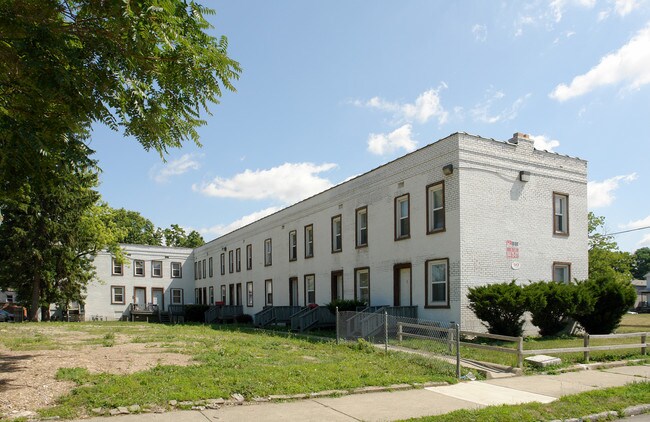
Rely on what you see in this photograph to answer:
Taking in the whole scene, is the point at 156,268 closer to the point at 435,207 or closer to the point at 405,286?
the point at 405,286

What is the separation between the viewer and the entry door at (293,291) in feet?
107

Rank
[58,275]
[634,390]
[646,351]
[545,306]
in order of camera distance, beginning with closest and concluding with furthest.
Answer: [634,390]
[646,351]
[545,306]
[58,275]

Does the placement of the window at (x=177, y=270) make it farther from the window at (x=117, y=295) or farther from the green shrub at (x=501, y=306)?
the green shrub at (x=501, y=306)

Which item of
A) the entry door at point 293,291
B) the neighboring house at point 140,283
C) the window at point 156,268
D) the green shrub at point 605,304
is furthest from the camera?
the window at point 156,268

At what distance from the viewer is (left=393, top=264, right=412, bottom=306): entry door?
22141 mm

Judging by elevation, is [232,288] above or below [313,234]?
below

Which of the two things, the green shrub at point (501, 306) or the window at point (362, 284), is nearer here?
the green shrub at point (501, 306)

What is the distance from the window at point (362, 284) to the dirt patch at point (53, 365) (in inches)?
426

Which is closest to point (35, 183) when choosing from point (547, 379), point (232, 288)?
point (547, 379)

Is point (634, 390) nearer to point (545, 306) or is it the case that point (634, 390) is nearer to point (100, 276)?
point (545, 306)

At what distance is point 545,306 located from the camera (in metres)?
17.7

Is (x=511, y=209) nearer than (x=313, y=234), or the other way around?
(x=511, y=209)

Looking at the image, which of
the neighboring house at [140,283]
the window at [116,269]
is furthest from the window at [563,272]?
the window at [116,269]

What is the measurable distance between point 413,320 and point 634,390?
35.2ft
